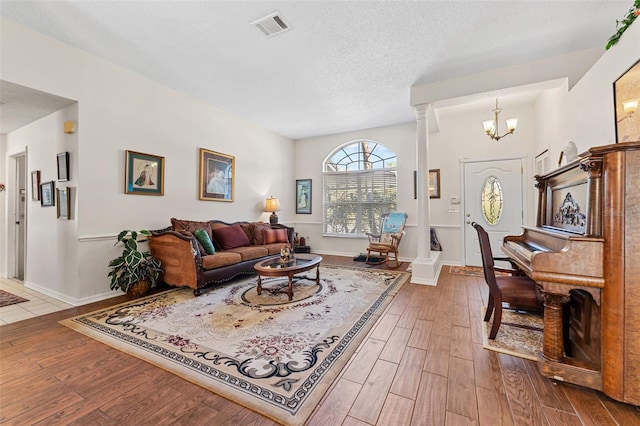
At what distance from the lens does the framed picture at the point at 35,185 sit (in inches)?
140

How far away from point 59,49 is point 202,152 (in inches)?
76.3

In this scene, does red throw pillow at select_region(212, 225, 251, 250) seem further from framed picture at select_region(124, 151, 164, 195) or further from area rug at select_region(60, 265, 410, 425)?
framed picture at select_region(124, 151, 164, 195)

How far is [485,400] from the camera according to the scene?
1455mm

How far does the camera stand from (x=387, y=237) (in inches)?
207

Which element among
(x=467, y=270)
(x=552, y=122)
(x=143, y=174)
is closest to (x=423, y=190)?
(x=467, y=270)

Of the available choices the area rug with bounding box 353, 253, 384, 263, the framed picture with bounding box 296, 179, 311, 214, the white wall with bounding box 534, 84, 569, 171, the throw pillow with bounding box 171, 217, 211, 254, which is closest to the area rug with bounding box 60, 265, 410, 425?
the throw pillow with bounding box 171, 217, 211, 254

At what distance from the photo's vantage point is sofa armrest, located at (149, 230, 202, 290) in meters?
3.20

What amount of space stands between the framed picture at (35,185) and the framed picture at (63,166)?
2.49ft

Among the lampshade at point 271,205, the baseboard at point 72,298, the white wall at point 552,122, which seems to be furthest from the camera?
the lampshade at point 271,205

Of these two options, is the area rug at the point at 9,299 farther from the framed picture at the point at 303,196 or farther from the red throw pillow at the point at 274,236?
the framed picture at the point at 303,196

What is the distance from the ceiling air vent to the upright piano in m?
2.62

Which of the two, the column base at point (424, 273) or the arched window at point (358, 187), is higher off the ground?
the arched window at point (358, 187)

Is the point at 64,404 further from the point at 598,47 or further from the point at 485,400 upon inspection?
the point at 598,47

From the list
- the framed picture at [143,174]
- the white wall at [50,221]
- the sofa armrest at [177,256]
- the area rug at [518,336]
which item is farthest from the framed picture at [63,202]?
the area rug at [518,336]
